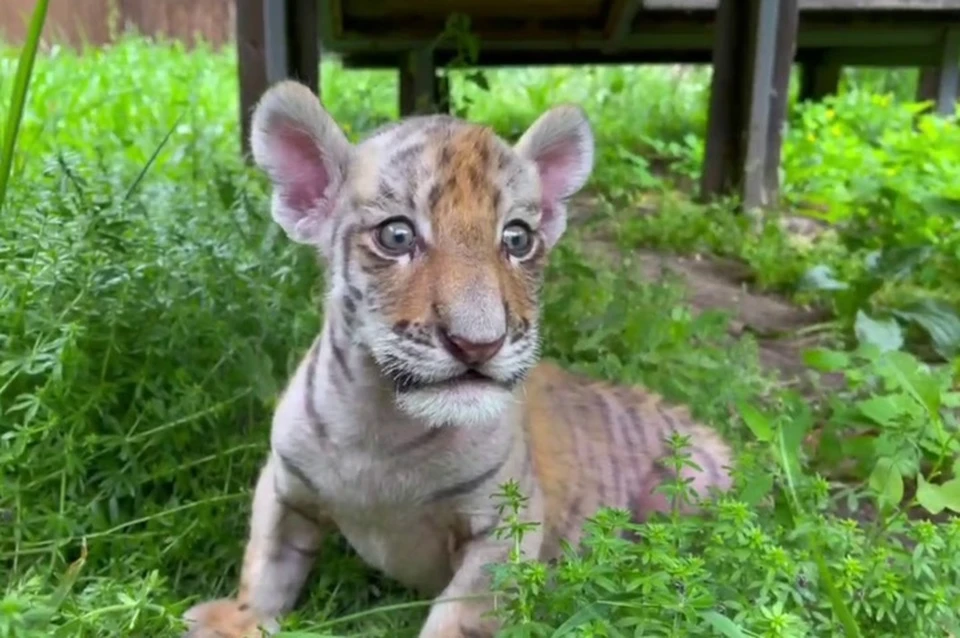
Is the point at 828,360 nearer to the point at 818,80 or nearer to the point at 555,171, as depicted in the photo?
the point at 555,171

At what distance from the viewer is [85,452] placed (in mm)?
2127

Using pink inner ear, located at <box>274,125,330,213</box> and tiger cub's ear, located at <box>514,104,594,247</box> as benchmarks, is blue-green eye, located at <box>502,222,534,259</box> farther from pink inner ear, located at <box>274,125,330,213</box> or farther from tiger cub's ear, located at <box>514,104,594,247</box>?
pink inner ear, located at <box>274,125,330,213</box>

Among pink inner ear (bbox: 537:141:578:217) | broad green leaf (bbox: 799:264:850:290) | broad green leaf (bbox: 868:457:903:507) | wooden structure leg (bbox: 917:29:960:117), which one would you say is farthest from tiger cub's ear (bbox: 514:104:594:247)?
wooden structure leg (bbox: 917:29:960:117)

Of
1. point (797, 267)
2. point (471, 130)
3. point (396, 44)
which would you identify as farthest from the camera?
point (396, 44)

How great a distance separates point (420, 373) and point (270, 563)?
1.87 feet

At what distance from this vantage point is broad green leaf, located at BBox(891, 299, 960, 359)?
135 inches

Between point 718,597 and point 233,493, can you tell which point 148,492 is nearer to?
point 233,493

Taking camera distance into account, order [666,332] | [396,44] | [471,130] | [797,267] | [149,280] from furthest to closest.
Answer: [396,44]
[797,267]
[666,332]
[149,280]
[471,130]

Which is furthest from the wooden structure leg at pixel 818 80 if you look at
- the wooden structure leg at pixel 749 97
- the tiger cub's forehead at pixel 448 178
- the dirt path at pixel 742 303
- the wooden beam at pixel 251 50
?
the tiger cub's forehead at pixel 448 178

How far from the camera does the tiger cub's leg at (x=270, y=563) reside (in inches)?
75.9

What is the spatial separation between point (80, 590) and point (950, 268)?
3.27 m

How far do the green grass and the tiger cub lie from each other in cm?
13

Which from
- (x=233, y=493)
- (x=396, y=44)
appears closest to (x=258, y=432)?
(x=233, y=493)

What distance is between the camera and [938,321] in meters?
3.49
